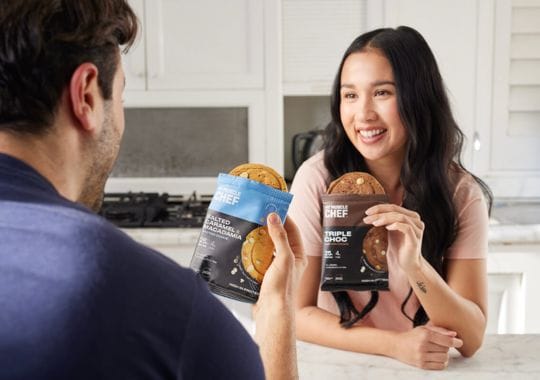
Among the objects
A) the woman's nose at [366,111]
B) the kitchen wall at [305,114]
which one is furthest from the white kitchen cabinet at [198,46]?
the woman's nose at [366,111]

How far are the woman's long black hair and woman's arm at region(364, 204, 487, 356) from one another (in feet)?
0.25

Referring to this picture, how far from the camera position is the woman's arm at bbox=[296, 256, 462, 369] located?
3.50 ft

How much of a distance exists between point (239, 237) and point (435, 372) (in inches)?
16.4

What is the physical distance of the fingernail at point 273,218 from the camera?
94 centimetres

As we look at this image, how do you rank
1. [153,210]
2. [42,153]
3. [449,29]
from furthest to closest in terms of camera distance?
[449,29]
[153,210]
[42,153]

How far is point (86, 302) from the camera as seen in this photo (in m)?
0.47

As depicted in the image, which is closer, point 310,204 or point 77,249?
point 77,249

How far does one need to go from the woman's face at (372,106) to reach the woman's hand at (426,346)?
0.44m

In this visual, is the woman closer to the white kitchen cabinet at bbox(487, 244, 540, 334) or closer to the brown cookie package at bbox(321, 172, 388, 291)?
the brown cookie package at bbox(321, 172, 388, 291)

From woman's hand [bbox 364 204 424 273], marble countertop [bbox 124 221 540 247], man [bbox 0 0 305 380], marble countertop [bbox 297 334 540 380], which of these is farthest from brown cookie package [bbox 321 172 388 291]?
marble countertop [bbox 124 221 540 247]

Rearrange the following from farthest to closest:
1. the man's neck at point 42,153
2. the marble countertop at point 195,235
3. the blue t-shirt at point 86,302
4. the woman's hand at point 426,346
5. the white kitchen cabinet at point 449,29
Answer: the white kitchen cabinet at point 449,29 < the marble countertop at point 195,235 < the woman's hand at point 426,346 < the man's neck at point 42,153 < the blue t-shirt at point 86,302

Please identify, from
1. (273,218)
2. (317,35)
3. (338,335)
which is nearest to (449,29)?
(317,35)

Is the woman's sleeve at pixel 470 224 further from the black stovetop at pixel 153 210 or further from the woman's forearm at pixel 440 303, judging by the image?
the black stovetop at pixel 153 210

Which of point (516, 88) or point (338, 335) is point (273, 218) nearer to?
point (338, 335)
